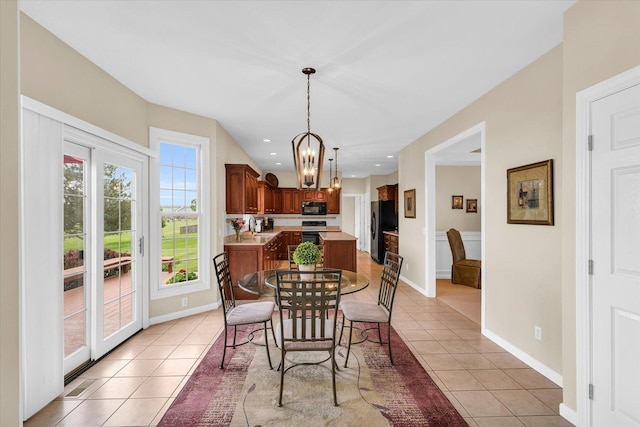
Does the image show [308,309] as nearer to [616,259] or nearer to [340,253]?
[616,259]

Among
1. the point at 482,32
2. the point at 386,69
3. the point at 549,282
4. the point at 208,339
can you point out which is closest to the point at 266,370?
the point at 208,339

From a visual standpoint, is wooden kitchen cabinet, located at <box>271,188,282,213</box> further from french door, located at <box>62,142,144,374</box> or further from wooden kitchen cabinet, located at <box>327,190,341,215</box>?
french door, located at <box>62,142,144,374</box>

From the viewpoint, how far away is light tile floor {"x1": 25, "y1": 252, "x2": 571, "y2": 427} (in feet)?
6.93

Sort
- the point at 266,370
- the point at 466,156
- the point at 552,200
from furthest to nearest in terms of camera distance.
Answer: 1. the point at 466,156
2. the point at 266,370
3. the point at 552,200

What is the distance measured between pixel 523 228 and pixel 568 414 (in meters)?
1.44

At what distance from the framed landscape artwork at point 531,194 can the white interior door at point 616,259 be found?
2.29ft

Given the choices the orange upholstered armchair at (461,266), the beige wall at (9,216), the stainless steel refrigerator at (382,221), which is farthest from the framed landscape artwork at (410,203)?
the beige wall at (9,216)

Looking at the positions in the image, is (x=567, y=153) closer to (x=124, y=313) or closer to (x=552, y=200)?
(x=552, y=200)

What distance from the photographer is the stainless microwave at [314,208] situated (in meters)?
9.30

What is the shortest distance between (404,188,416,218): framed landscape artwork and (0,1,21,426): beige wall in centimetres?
528

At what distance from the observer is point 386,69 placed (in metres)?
2.84

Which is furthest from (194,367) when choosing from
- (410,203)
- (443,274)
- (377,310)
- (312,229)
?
(312,229)

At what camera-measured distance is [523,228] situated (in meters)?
2.84

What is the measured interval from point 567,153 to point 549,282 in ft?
3.71
